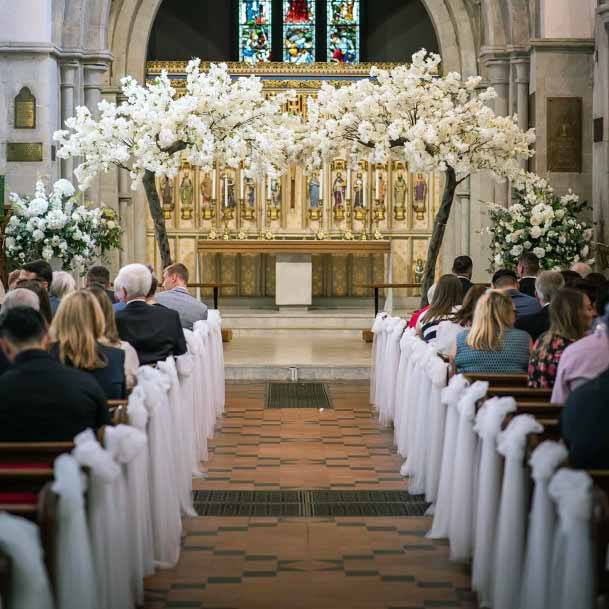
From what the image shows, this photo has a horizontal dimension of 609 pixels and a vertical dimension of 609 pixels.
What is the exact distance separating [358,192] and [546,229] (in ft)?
21.3

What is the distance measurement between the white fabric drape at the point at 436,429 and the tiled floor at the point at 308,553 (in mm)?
260

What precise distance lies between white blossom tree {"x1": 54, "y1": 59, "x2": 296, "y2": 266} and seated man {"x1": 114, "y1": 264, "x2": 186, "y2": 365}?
3.22 metres

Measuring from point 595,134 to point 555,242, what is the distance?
1.20 metres

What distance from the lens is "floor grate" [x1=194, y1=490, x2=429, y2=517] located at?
6.99m

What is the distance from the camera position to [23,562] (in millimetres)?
3750

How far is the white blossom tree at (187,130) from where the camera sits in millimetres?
10867

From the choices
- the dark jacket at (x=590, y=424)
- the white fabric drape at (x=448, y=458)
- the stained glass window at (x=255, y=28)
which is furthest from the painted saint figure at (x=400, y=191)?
the dark jacket at (x=590, y=424)

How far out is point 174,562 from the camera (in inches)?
231

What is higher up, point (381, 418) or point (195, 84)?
point (195, 84)

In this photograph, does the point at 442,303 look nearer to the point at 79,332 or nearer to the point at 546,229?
the point at 79,332

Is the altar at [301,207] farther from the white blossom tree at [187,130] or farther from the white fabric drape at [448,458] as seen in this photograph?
the white fabric drape at [448,458]

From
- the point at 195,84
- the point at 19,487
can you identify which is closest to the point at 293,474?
the point at 19,487

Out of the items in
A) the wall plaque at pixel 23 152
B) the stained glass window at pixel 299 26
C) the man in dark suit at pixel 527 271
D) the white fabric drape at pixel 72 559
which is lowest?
the white fabric drape at pixel 72 559

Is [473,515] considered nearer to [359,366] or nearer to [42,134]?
[359,366]
